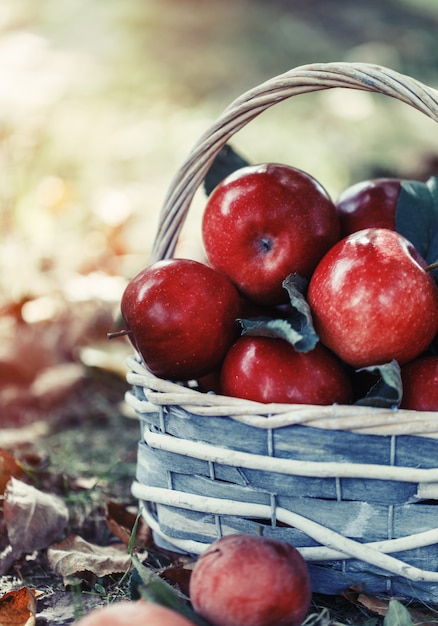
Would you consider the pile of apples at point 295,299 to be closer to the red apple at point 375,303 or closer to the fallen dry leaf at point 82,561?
the red apple at point 375,303

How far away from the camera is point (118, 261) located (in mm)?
2990

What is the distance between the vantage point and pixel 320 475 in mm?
977

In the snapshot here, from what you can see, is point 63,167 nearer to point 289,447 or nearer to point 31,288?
point 31,288

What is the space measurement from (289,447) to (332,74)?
1.82ft

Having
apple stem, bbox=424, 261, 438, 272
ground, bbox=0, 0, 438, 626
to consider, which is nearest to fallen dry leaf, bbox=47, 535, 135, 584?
ground, bbox=0, 0, 438, 626

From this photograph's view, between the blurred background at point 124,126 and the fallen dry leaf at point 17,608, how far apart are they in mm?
1013

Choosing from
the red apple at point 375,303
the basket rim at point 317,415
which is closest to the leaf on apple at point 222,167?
the red apple at point 375,303

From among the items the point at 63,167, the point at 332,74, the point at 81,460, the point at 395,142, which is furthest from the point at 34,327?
the point at 395,142

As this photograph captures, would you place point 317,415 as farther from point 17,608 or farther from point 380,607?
point 17,608

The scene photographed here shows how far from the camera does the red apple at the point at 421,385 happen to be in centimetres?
105

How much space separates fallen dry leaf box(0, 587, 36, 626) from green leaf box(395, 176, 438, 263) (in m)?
0.84

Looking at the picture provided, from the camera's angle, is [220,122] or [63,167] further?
[63,167]

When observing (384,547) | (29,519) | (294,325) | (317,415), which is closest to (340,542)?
(384,547)

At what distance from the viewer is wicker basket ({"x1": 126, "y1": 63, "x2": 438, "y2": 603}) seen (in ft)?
3.17
